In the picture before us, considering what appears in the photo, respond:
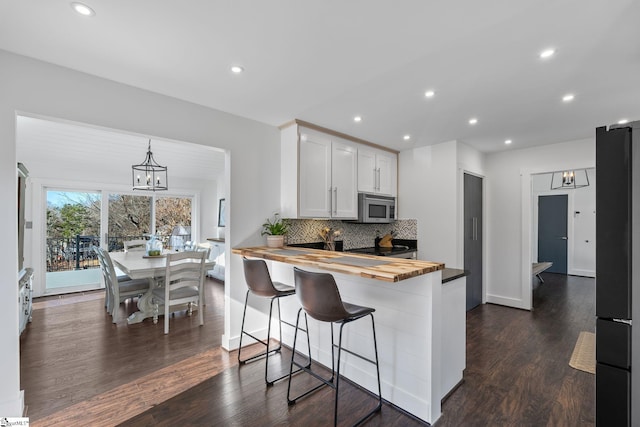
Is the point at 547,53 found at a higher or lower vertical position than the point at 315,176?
higher

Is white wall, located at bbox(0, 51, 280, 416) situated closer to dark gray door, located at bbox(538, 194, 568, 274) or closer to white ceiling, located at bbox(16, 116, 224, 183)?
white ceiling, located at bbox(16, 116, 224, 183)

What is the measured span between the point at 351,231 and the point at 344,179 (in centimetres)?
101

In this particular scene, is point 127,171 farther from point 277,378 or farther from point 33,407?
point 277,378

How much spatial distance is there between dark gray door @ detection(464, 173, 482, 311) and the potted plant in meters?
2.61

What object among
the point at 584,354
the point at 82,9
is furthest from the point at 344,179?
the point at 584,354

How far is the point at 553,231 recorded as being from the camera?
7395 millimetres

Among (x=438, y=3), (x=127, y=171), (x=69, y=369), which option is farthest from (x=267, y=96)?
(x=127, y=171)

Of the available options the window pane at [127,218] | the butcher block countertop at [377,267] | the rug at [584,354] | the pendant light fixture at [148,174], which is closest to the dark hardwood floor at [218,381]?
the rug at [584,354]

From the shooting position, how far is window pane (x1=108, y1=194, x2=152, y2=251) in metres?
5.54

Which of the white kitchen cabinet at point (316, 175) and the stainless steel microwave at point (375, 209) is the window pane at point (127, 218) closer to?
the white kitchen cabinet at point (316, 175)

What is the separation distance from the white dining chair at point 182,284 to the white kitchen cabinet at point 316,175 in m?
1.32

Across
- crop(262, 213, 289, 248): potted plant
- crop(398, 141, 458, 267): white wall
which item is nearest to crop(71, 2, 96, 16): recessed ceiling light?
crop(262, 213, 289, 248): potted plant

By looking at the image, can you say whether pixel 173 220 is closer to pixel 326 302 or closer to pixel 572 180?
pixel 326 302

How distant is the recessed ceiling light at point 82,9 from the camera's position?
1.52m
